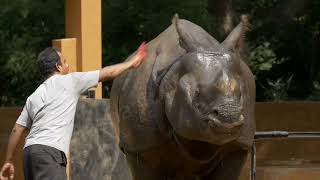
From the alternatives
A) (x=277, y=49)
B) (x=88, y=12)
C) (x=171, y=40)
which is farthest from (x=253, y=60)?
(x=171, y=40)

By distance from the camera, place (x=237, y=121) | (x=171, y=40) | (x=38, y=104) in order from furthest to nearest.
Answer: (x=171, y=40)
(x=38, y=104)
(x=237, y=121)

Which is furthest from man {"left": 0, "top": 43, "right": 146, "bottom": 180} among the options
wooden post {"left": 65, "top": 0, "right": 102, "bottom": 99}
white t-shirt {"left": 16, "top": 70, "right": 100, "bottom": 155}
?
wooden post {"left": 65, "top": 0, "right": 102, "bottom": 99}

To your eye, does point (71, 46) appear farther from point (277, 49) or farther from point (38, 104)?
point (277, 49)

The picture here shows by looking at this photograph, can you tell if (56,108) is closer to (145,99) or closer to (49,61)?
(49,61)

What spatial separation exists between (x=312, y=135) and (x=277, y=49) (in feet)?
44.8

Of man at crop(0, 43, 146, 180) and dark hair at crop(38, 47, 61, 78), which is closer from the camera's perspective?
man at crop(0, 43, 146, 180)

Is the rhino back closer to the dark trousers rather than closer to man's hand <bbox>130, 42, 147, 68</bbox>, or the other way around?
man's hand <bbox>130, 42, 147, 68</bbox>

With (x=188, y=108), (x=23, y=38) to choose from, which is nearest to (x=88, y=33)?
(x=188, y=108)

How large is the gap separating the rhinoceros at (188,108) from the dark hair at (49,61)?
0.79 m

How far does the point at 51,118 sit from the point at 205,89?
3.97 ft

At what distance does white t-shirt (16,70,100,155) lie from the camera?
22.2 feet

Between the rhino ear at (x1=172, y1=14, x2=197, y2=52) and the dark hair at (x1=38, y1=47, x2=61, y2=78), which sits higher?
the rhino ear at (x1=172, y1=14, x2=197, y2=52)

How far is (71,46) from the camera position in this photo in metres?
10.8

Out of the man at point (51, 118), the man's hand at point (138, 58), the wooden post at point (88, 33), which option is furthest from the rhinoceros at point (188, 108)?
the wooden post at point (88, 33)
